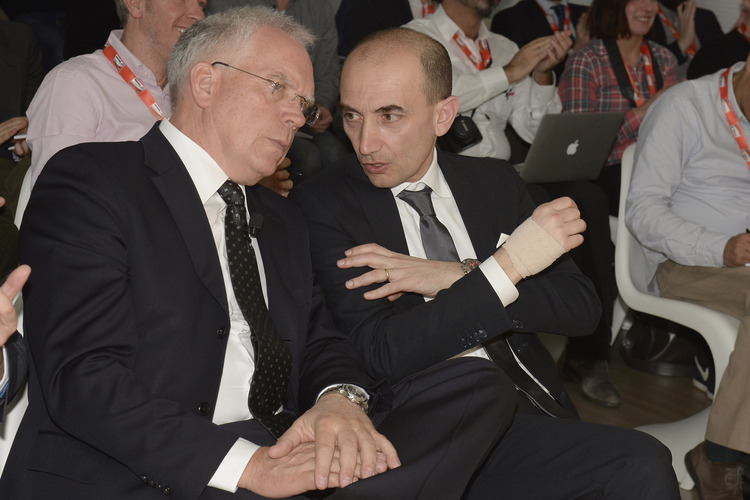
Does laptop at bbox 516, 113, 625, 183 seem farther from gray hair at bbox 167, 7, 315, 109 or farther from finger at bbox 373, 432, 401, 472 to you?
finger at bbox 373, 432, 401, 472

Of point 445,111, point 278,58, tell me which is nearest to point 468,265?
point 445,111

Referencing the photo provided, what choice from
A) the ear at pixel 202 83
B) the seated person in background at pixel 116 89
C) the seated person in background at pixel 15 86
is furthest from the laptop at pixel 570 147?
the seated person in background at pixel 15 86

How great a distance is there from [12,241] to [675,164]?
2.37 metres

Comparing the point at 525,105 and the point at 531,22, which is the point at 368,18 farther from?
the point at 531,22

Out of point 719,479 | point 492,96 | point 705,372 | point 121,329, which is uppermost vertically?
point 121,329

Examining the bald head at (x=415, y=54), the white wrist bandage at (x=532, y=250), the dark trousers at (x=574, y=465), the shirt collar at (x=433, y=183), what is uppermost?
the bald head at (x=415, y=54)

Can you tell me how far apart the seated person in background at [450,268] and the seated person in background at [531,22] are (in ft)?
9.23

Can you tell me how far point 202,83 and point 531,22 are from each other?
365 centimetres

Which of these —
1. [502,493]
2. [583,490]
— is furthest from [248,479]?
[583,490]

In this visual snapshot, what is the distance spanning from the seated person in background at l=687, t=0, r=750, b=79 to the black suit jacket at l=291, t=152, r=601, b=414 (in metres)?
2.60

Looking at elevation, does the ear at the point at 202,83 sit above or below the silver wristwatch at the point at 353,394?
above

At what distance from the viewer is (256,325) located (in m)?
1.73

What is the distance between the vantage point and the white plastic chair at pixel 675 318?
2.86 metres

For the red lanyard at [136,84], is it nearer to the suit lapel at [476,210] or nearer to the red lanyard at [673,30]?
the suit lapel at [476,210]
